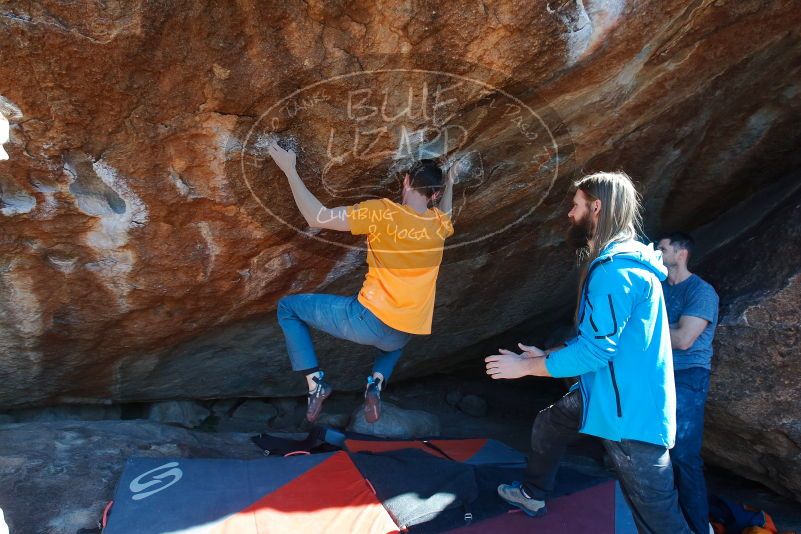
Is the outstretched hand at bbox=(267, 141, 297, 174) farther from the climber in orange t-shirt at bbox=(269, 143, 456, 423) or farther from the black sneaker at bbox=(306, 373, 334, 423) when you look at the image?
the black sneaker at bbox=(306, 373, 334, 423)

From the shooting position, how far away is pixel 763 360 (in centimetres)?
→ 370

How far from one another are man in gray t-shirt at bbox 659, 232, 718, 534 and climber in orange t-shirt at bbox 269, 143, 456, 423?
1334 millimetres

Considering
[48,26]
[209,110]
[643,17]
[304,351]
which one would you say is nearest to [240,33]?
[209,110]

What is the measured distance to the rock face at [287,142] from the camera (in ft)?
8.55

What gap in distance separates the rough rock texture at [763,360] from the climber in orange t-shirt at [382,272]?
75.2 inches

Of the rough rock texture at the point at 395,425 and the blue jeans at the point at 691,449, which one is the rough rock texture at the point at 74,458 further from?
the blue jeans at the point at 691,449

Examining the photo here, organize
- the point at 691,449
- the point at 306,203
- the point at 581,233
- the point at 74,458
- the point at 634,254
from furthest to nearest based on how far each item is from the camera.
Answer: the point at 691,449 < the point at 74,458 < the point at 306,203 < the point at 581,233 < the point at 634,254

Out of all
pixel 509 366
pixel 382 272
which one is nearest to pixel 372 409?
pixel 382 272

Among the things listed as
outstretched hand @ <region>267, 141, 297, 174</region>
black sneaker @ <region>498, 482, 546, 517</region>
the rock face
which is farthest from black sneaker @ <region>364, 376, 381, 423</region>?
outstretched hand @ <region>267, 141, 297, 174</region>

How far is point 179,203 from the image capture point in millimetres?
3039

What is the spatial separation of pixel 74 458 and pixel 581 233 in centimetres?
261

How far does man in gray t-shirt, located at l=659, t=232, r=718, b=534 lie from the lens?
324 cm

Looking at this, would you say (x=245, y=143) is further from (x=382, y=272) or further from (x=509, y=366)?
(x=509, y=366)

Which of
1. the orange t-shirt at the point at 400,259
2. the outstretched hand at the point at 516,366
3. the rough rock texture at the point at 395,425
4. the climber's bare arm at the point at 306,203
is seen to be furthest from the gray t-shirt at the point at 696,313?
the climber's bare arm at the point at 306,203
